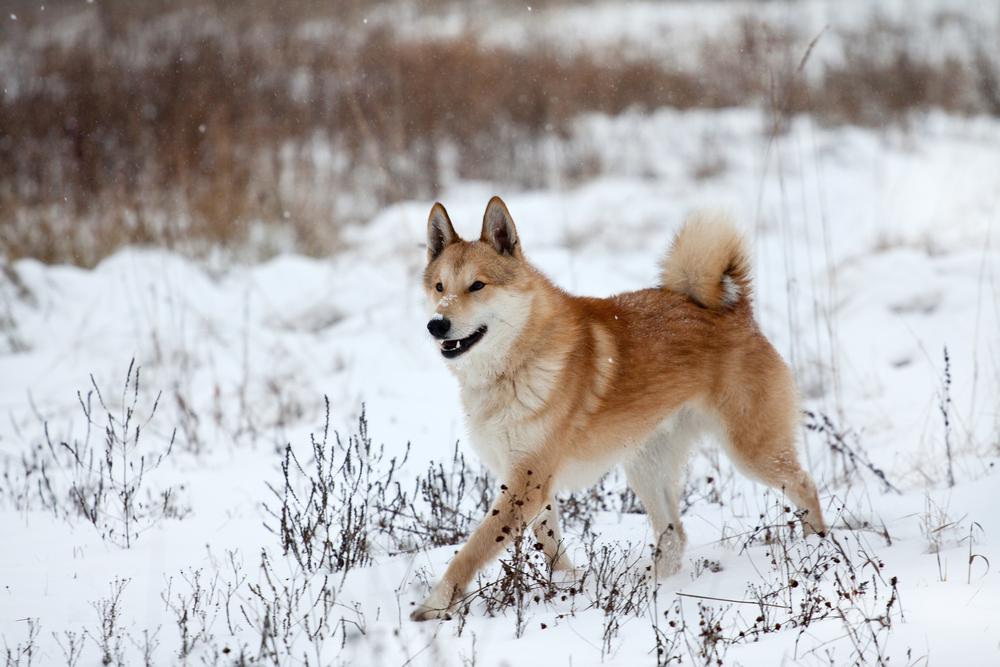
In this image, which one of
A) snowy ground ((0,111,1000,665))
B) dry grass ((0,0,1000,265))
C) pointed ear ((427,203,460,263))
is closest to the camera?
snowy ground ((0,111,1000,665))

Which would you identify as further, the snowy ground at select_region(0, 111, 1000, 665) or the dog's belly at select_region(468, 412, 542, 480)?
the dog's belly at select_region(468, 412, 542, 480)

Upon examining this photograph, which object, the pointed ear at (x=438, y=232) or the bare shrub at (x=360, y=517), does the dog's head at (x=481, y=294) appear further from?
the bare shrub at (x=360, y=517)

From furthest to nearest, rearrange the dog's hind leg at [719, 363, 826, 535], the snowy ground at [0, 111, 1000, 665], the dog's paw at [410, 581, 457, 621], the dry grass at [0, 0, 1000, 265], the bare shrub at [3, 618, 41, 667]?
the dry grass at [0, 0, 1000, 265] < the dog's hind leg at [719, 363, 826, 535] < the dog's paw at [410, 581, 457, 621] < the snowy ground at [0, 111, 1000, 665] < the bare shrub at [3, 618, 41, 667]

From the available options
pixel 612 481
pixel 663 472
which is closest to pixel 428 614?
pixel 663 472

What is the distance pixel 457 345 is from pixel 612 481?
2.20 m

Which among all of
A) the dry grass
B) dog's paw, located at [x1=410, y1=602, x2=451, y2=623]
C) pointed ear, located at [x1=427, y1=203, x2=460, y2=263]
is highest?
the dry grass

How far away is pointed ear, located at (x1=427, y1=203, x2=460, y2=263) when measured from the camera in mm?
4129

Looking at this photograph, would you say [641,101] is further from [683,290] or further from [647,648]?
[647,648]

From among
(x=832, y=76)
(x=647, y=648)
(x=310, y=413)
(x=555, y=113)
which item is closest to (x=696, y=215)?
(x=647, y=648)

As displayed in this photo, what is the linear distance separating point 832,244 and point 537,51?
21.5 feet

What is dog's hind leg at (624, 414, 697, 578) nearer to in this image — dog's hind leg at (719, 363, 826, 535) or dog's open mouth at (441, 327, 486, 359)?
dog's hind leg at (719, 363, 826, 535)

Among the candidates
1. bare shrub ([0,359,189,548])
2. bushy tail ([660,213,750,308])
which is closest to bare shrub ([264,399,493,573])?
bare shrub ([0,359,189,548])

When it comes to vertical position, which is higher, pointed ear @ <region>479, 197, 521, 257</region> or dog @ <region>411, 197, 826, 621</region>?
pointed ear @ <region>479, 197, 521, 257</region>

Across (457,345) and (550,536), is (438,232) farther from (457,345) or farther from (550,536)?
(550,536)
